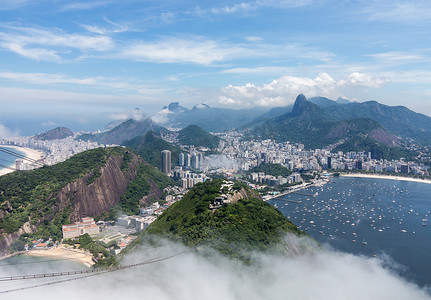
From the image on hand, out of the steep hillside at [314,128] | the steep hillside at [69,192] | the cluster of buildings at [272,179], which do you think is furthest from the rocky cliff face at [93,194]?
the steep hillside at [314,128]

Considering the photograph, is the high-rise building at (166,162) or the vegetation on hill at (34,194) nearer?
the vegetation on hill at (34,194)

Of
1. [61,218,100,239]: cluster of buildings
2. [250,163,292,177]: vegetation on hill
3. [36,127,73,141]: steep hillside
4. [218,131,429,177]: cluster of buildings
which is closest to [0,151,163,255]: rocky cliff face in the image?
[61,218,100,239]: cluster of buildings

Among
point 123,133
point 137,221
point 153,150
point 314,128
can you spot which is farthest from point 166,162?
point 314,128

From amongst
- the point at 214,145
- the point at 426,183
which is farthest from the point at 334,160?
the point at 214,145

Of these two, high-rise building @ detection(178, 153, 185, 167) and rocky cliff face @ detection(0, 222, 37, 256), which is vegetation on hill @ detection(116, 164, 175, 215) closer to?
rocky cliff face @ detection(0, 222, 37, 256)

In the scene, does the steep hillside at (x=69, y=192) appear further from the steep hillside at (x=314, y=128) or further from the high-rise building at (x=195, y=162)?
the steep hillside at (x=314, y=128)

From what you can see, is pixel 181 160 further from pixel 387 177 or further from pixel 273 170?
pixel 387 177
